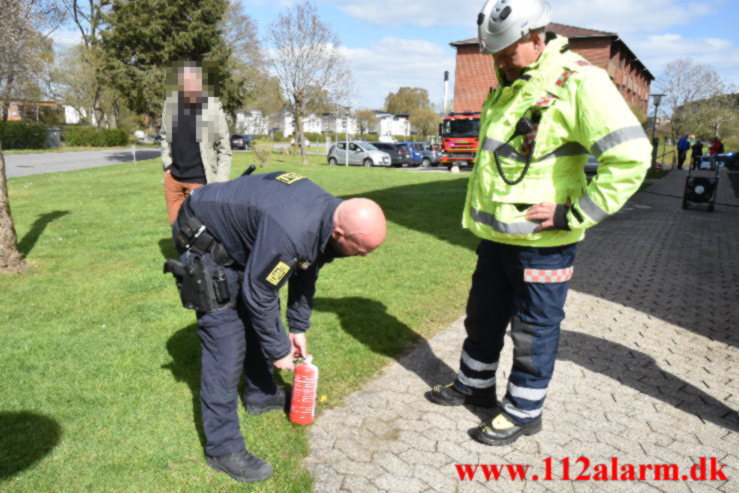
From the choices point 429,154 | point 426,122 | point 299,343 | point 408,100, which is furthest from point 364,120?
point 299,343

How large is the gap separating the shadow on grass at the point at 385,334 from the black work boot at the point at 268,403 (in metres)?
1.02

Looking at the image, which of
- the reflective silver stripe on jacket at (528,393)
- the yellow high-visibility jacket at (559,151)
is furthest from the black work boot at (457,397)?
the yellow high-visibility jacket at (559,151)

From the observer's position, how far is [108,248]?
7.23 m

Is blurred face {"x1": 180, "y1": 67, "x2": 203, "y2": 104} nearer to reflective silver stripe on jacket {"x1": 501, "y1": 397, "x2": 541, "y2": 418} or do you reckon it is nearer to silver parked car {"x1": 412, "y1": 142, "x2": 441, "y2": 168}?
reflective silver stripe on jacket {"x1": 501, "y1": 397, "x2": 541, "y2": 418}

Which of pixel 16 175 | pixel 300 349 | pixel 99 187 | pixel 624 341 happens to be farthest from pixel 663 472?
pixel 16 175

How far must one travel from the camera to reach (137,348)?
158 inches

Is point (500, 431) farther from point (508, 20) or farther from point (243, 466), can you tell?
point (508, 20)

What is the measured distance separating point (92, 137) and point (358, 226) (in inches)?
1637

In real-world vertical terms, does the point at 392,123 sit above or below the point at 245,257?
above

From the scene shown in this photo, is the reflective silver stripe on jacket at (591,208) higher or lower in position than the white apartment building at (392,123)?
lower

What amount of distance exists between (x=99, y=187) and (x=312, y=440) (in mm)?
13779

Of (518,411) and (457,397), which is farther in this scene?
(457,397)

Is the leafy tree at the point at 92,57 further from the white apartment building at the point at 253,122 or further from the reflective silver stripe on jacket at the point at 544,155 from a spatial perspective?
the reflective silver stripe on jacket at the point at 544,155

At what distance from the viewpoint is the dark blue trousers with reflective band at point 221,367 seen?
8.42 feet
